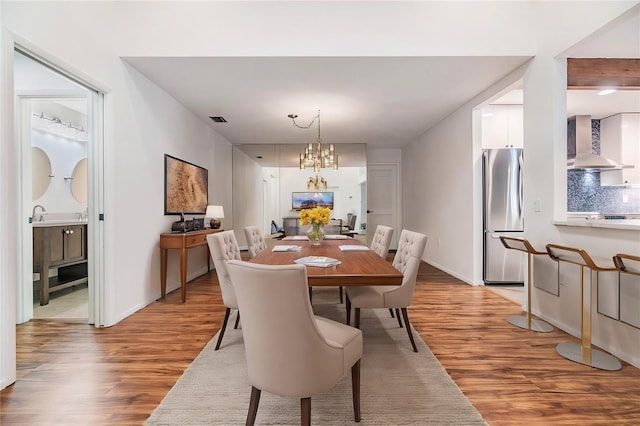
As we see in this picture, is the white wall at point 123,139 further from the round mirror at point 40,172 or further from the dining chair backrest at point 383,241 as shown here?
the dining chair backrest at point 383,241

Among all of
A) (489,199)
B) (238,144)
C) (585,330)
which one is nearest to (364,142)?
(238,144)

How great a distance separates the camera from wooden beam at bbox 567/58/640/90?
121 inches

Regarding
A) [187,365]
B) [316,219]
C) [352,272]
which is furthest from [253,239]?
[352,272]

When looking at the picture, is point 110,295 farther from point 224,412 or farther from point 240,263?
point 240,263

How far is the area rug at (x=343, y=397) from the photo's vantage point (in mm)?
1552

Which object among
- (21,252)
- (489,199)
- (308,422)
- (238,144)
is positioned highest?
(238,144)

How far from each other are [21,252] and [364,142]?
5811 millimetres

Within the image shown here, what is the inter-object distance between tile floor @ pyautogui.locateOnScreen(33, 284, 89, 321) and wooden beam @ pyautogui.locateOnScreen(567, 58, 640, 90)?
5.37m

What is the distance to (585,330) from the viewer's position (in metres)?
2.15

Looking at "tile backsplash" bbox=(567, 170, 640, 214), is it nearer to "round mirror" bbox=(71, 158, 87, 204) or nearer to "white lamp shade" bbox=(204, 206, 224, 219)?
"white lamp shade" bbox=(204, 206, 224, 219)

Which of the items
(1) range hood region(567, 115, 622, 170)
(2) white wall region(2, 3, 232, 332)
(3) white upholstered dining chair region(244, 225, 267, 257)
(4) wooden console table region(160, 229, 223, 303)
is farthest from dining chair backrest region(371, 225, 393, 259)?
(1) range hood region(567, 115, 622, 170)

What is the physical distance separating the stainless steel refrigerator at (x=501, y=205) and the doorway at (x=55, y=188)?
453 cm

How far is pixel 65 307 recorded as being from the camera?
3336mm

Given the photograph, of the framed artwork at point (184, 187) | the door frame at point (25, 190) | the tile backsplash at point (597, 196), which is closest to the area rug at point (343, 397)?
the door frame at point (25, 190)
